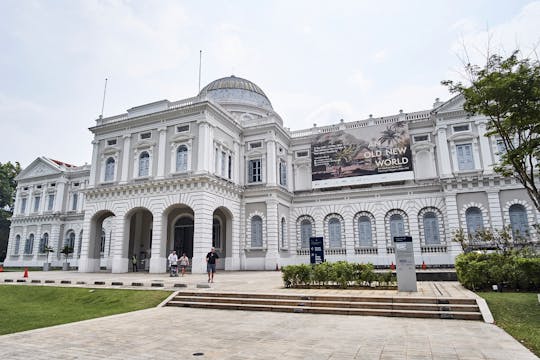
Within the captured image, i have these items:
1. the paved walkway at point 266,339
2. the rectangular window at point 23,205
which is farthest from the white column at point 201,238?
the rectangular window at point 23,205

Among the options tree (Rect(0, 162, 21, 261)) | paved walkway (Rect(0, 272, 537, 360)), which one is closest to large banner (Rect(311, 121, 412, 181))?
paved walkway (Rect(0, 272, 537, 360))

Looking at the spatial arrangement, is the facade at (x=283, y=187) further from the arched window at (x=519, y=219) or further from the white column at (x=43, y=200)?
the white column at (x=43, y=200)

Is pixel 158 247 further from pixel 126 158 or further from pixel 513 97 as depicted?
pixel 513 97

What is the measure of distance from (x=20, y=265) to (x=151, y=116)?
28520mm

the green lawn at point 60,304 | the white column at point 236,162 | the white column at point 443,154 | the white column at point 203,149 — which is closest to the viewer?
the green lawn at point 60,304

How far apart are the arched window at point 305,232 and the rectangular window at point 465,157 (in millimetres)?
11983

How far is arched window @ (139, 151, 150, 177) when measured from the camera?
25828 mm

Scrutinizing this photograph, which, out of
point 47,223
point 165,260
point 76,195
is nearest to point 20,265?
point 47,223

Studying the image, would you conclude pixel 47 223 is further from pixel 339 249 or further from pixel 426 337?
pixel 426 337

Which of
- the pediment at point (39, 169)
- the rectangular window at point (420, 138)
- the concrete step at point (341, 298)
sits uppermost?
the pediment at point (39, 169)

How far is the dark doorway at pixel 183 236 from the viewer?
27656mm

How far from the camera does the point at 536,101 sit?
34.2 ft

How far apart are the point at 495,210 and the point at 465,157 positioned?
4.23 metres

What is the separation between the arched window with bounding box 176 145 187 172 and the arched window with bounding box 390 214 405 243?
623 inches
